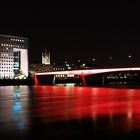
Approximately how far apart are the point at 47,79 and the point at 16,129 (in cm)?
11645

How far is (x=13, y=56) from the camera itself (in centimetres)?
14062

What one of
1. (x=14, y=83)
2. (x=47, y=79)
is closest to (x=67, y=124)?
(x=14, y=83)

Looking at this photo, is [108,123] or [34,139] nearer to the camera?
[34,139]

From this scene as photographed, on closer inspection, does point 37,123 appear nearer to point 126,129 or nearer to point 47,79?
point 126,129

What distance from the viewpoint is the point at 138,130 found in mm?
14258

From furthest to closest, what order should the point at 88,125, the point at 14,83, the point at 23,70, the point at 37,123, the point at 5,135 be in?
the point at 23,70, the point at 14,83, the point at 37,123, the point at 88,125, the point at 5,135

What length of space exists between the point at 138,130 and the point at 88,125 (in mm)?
2322

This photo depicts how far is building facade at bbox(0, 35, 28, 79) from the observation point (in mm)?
136500

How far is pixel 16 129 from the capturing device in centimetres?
1496

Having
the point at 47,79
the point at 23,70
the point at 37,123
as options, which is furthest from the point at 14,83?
the point at 37,123

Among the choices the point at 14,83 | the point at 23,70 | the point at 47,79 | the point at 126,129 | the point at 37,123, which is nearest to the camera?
the point at 126,129

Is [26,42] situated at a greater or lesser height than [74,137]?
greater

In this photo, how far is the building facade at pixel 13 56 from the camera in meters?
136

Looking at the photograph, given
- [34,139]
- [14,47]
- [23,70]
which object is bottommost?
[34,139]
